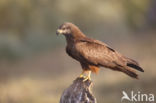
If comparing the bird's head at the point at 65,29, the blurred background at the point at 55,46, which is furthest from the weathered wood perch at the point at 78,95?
the blurred background at the point at 55,46

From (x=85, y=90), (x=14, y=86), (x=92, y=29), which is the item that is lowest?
(x=85, y=90)

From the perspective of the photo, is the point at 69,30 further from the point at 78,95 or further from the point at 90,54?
the point at 78,95

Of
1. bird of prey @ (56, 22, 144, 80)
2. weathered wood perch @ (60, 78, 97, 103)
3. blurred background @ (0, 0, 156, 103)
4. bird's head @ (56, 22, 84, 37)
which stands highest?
blurred background @ (0, 0, 156, 103)

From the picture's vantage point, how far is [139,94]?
15.3 feet

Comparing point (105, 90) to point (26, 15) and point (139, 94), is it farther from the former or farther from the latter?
point (26, 15)

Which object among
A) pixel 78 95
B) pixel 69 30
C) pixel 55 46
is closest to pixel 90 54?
pixel 69 30

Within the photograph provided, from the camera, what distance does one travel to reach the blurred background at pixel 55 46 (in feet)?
15.2

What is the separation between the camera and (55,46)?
181 inches

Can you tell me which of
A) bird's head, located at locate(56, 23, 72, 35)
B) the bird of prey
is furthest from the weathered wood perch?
bird's head, located at locate(56, 23, 72, 35)

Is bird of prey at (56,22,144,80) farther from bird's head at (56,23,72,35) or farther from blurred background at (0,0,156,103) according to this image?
blurred background at (0,0,156,103)

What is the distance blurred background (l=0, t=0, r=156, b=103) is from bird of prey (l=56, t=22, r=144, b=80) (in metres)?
1.51

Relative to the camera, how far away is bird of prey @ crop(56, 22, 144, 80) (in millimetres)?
2961

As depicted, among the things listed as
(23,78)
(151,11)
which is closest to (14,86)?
(23,78)

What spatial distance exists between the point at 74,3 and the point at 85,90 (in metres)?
2.11
